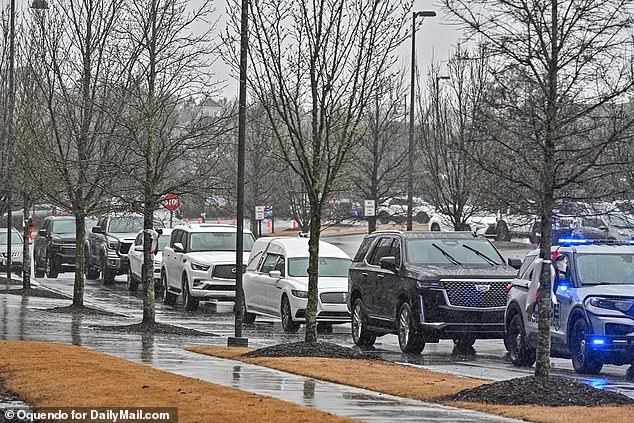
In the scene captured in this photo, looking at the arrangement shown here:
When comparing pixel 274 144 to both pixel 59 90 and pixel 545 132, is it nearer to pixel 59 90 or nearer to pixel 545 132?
pixel 59 90

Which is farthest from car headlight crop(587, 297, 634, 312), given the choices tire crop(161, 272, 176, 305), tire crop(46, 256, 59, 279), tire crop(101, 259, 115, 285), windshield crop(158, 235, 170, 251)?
tire crop(46, 256, 59, 279)

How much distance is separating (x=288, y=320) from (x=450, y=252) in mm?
4595

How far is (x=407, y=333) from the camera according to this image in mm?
21328

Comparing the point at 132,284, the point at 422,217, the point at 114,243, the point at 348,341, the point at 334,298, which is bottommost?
the point at 348,341

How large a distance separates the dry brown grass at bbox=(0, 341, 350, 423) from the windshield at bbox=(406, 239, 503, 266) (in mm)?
7150

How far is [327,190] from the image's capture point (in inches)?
713

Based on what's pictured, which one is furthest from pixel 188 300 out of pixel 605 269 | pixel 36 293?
pixel 605 269

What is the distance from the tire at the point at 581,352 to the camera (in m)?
17.5

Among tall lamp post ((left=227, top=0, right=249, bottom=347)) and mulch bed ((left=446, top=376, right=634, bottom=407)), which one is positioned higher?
tall lamp post ((left=227, top=0, right=249, bottom=347))

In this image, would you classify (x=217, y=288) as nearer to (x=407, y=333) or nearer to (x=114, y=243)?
(x=114, y=243)

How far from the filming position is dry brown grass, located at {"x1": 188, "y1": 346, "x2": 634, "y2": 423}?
11680 millimetres

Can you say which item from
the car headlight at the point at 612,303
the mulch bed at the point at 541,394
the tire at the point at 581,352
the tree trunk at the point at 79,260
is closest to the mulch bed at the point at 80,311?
the tree trunk at the point at 79,260

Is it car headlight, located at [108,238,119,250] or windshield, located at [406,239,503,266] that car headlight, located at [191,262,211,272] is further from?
windshield, located at [406,239,503,266]

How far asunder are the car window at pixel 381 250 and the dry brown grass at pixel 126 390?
7441 millimetres
